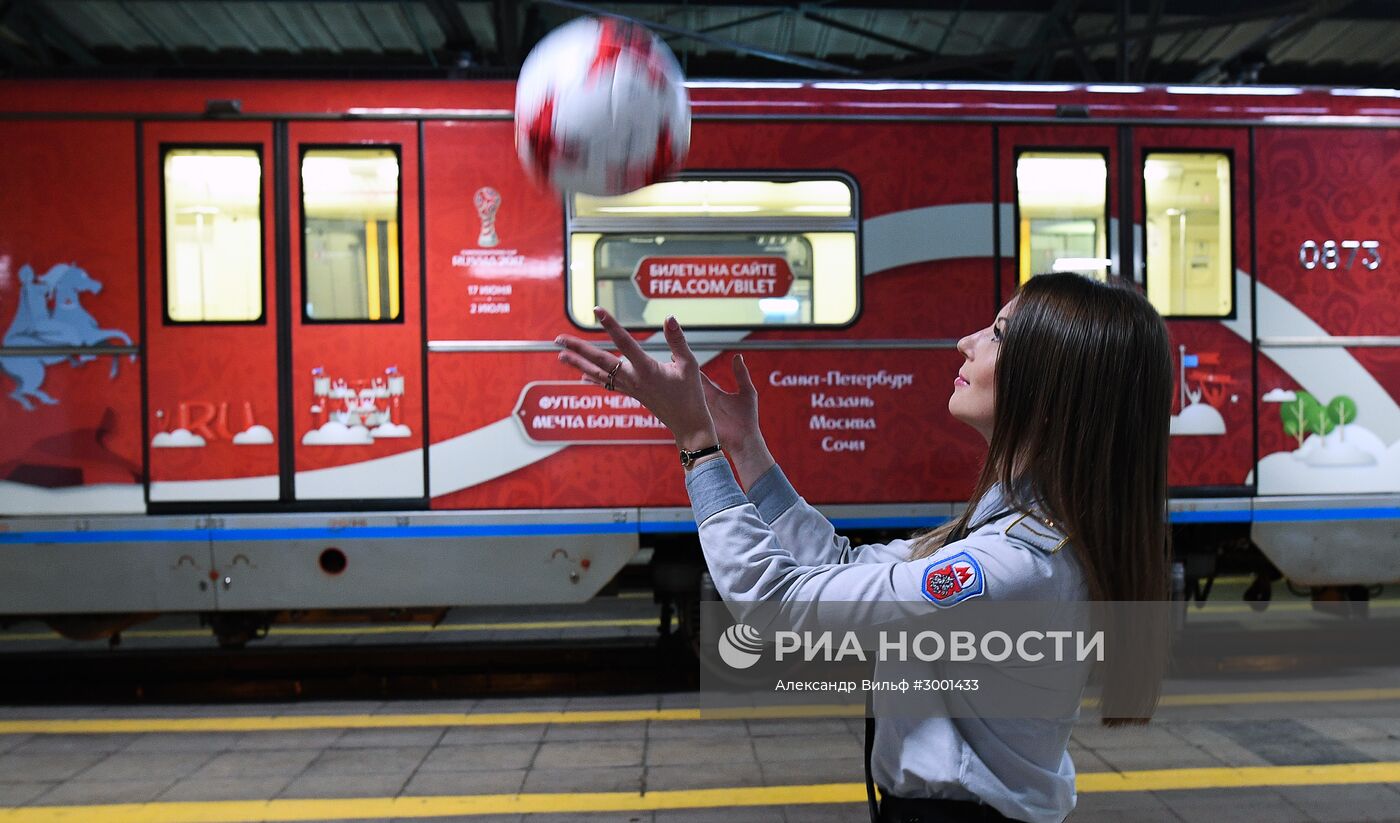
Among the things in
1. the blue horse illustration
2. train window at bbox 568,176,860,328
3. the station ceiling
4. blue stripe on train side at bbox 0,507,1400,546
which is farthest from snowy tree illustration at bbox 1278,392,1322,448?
the blue horse illustration

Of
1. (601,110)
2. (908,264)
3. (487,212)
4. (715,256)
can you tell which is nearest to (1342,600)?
(908,264)

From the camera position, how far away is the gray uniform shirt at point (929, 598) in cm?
146

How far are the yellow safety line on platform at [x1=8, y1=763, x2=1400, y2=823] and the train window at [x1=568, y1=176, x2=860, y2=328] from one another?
2.40 meters

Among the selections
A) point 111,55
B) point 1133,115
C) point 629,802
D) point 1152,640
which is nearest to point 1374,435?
point 1133,115

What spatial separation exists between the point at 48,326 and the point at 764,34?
7.36 m

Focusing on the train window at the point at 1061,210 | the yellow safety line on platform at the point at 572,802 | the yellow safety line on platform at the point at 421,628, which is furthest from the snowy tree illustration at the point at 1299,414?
the yellow safety line on platform at the point at 421,628

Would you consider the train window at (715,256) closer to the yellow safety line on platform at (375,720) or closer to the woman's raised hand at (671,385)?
the yellow safety line on platform at (375,720)

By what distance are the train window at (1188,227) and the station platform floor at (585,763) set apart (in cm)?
239

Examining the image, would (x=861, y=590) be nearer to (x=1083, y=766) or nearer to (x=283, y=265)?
(x=1083, y=766)

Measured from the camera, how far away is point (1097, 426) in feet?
4.82

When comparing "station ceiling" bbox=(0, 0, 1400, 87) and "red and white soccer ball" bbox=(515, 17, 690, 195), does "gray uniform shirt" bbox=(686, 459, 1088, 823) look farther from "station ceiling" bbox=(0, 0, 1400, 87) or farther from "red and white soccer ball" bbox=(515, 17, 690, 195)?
"station ceiling" bbox=(0, 0, 1400, 87)

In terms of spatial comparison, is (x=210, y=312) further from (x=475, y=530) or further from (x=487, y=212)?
(x=475, y=530)

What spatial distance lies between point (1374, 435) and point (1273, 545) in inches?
34.6

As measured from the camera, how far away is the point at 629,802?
419cm
